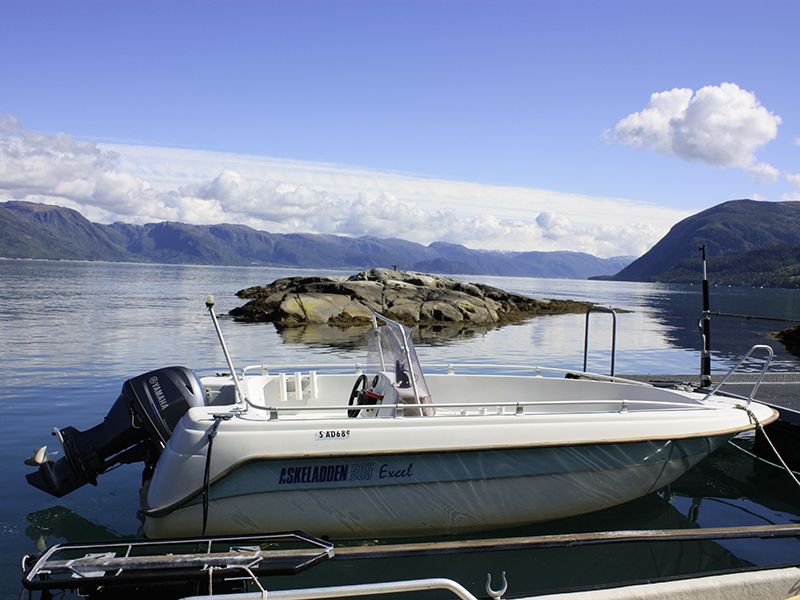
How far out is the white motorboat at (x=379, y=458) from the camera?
6.00 meters

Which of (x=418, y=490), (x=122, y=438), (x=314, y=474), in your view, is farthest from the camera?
(x=122, y=438)

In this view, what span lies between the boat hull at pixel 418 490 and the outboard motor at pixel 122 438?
2.76 feet

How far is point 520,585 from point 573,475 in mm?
1249

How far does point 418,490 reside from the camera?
20.7ft

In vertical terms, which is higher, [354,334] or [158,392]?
[158,392]

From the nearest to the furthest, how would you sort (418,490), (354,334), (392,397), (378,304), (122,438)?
(418,490) → (122,438) → (392,397) → (354,334) → (378,304)

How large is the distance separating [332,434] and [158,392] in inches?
77.7

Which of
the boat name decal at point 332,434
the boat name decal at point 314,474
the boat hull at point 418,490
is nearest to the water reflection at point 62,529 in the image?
the boat hull at point 418,490

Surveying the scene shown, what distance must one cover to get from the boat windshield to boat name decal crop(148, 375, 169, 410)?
2.40 metres

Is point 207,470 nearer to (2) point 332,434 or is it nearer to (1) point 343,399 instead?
(2) point 332,434

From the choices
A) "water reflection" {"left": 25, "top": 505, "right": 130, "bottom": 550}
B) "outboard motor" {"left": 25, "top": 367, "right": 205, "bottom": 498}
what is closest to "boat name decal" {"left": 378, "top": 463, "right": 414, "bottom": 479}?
"outboard motor" {"left": 25, "top": 367, "right": 205, "bottom": 498}

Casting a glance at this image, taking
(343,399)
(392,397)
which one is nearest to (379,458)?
(392,397)

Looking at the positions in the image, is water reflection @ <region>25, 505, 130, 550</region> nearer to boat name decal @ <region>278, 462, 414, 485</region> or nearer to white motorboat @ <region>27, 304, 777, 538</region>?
white motorboat @ <region>27, 304, 777, 538</region>

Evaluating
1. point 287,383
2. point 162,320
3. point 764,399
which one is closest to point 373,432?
point 287,383
